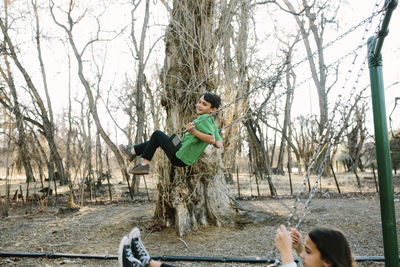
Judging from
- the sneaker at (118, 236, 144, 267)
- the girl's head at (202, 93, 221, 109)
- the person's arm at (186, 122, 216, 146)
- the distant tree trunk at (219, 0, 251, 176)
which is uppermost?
the distant tree trunk at (219, 0, 251, 176)

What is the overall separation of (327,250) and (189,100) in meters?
3.81

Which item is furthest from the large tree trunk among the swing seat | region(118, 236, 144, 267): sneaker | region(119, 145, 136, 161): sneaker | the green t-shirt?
region(118, 236, 144, 267): sneaker

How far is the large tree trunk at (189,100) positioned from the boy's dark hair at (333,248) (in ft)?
11.6

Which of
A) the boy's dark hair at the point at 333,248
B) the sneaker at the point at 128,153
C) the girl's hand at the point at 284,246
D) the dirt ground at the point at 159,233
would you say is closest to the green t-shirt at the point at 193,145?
the sneaker at the point at 128,153

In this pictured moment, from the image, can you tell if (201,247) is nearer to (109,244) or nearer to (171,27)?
(109,244)

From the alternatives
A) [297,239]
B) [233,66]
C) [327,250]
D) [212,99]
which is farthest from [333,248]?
[233,66]

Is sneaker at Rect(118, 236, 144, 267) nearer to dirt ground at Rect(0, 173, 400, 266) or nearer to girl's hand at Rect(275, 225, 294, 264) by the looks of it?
girl's hand at Rect(275, 225, 294, 264)

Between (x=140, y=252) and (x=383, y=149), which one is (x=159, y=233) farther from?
(x=383, y=149)

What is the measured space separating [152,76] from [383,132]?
3.87 m

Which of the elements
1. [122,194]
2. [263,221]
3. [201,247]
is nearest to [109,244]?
[201,247]

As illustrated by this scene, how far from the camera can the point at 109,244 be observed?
4.89m

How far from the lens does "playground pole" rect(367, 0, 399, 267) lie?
→ 2.65 metres

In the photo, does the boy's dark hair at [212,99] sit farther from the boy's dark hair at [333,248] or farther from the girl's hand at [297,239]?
the boy's dark hair at [333,248]

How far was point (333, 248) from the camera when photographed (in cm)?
178
